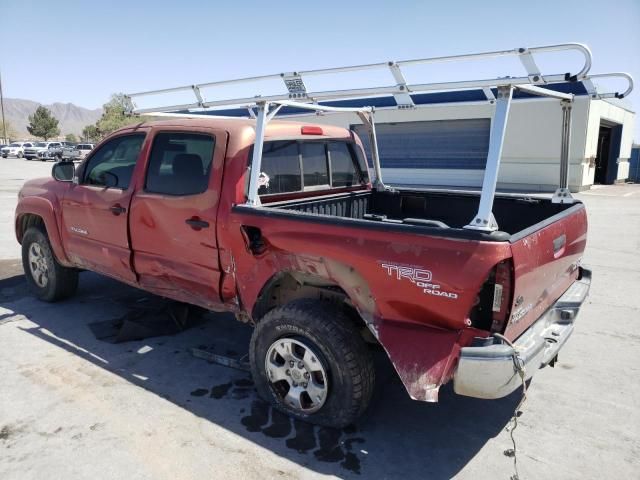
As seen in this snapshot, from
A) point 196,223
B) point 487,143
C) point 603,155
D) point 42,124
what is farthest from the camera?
point 42,124

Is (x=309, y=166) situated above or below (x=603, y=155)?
above

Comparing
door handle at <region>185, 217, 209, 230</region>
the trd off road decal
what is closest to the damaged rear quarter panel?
the trd off road decal

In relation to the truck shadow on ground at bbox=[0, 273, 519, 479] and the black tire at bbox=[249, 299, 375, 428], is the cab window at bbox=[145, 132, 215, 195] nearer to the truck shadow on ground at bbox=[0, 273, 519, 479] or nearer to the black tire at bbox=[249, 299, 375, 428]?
the black tire at bbox=[249, 299, 375, 428]

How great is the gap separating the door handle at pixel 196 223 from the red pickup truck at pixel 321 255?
0.02 metres

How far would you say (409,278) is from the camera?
2.63 m

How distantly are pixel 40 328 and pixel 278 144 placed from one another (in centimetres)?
299

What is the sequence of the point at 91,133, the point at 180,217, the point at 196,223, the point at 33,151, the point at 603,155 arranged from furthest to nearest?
the point at 91,133 < the point at 33,151 < the point at 603,155 < the point at 180,217 < the point at 196,223

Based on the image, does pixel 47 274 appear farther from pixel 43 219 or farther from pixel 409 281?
pixel 409 281

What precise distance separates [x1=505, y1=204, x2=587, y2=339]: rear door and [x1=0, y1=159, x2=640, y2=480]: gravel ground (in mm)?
766

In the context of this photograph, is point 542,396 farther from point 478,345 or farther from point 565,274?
point 478,345

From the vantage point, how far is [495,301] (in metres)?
2.59

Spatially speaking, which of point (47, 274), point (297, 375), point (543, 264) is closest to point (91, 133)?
point (47, 274)

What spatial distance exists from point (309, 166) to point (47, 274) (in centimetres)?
330

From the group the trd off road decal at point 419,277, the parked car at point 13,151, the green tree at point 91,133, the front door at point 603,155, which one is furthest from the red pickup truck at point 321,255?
the green tree at point 91,133
